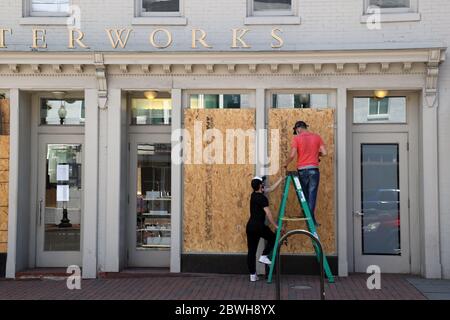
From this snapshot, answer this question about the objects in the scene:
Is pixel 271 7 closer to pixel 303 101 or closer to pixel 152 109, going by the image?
pixel 303 101

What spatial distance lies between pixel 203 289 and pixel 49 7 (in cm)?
582

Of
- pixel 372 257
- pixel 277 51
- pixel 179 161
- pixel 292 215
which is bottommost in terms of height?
pixel 372 257

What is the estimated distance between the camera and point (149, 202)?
12414 mm

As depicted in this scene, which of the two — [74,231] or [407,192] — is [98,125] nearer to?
[74,231]

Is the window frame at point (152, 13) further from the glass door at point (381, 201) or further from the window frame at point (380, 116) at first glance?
the glass door at point (381, 201)

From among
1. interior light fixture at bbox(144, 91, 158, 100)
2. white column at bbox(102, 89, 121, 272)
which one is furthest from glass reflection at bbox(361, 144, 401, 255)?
white column at bbox(102, 89, 121, 272)

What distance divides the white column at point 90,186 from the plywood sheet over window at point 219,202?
5.17 feet

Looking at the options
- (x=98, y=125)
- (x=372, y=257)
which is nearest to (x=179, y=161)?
(x=98, y=125)

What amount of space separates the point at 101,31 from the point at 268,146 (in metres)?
3.59

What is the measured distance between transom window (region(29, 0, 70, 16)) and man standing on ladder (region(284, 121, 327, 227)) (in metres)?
4.71

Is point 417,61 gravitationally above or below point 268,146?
above

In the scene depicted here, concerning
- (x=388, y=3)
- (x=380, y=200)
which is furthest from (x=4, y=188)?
(x=388, y=3)

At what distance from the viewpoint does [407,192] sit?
39.2 ft

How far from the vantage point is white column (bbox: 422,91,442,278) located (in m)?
11.3
